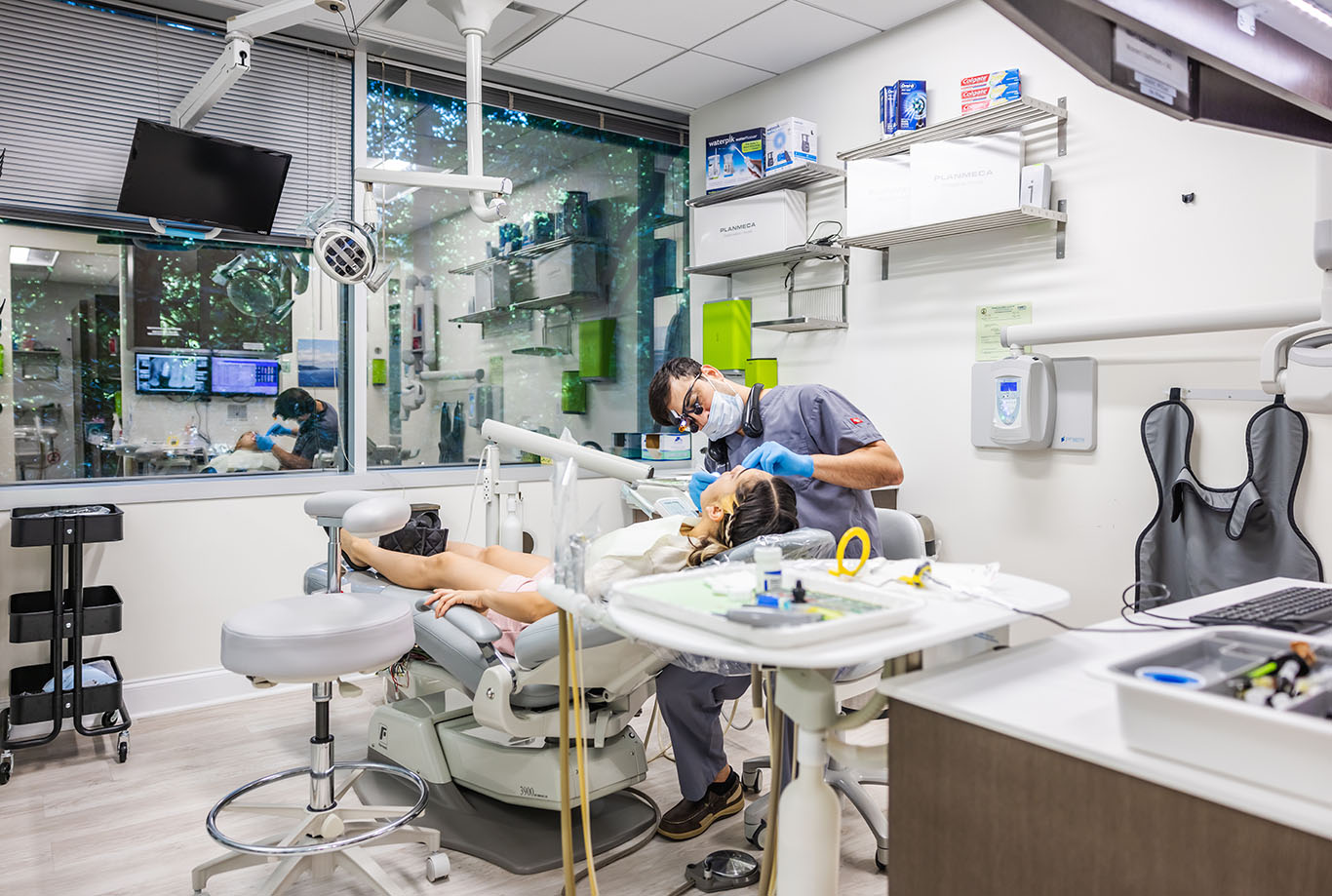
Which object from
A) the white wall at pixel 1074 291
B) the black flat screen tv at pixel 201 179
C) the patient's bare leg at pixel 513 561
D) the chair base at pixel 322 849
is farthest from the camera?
the black flat screen tv at pixel 201 179

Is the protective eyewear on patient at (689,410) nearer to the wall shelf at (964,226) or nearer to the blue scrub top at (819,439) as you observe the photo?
the blue scrub top at (819,439)

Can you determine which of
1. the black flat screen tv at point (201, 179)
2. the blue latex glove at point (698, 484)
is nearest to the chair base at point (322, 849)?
the blue latex glove at point (698, 484)

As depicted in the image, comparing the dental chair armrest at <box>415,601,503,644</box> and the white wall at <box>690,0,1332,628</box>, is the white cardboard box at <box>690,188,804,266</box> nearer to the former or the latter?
the white wall at <box>690,0,1332,628</box>

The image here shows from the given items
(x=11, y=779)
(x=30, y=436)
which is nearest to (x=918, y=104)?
(x=30, y=436)

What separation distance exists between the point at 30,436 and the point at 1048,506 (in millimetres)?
3669

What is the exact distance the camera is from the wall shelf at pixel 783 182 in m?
3.63

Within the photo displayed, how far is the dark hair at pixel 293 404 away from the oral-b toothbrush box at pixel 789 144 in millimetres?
2196

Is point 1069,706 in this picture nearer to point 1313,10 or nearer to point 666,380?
point 1313,10

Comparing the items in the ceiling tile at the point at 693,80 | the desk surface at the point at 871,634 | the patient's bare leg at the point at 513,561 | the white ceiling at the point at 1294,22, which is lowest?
the patient's bare leg at the point at 513,561

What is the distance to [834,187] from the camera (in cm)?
382

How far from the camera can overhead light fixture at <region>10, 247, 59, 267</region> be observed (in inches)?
124

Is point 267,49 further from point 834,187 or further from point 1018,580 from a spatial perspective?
point 1018,580

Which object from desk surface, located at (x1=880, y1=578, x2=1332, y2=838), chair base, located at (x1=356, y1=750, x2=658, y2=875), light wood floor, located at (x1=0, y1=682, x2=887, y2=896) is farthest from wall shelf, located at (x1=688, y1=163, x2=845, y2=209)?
desk surface, located at (x1=880, y1=578, x2=1332, y2=838)

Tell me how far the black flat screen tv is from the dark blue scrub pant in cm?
244
